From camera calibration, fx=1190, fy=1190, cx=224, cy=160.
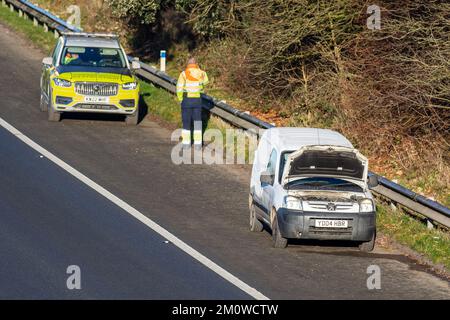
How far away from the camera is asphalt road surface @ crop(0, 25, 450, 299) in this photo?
623 inches

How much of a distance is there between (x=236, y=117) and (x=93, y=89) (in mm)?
3140

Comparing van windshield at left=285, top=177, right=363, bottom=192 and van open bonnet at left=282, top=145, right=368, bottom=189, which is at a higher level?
van open bonnet at left=282, top=145, right=368, bottom=189

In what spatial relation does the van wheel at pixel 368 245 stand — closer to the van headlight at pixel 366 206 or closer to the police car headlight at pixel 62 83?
the van headlight at pixel 366 206

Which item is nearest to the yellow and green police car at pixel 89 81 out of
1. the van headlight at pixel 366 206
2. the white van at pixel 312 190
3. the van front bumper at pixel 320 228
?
the white van at pixel 312 190

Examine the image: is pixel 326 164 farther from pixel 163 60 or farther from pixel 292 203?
pixel 163 60

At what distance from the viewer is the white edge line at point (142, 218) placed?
634 inches

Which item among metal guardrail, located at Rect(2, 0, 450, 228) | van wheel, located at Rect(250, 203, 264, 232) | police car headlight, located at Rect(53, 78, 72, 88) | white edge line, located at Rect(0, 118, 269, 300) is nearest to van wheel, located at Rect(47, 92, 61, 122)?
police car headlight, located at Rect(53, 78, 72, 88)

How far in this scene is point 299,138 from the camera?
19062 mm

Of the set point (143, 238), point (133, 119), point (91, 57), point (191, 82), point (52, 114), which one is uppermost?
point (91, 57)

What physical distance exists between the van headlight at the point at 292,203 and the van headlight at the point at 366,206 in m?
0.93

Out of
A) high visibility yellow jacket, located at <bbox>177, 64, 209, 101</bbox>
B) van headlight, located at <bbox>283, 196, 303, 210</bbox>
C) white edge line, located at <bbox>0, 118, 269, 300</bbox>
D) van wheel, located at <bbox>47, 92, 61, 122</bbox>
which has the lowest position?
white edge line, located at <bbox>0, 118, 269, 300</bbox>

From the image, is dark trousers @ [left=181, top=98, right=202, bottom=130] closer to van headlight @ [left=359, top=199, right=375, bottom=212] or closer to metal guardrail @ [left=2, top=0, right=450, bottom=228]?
metal guardrail @ [left=2, top=0, right=450, bottom=228]

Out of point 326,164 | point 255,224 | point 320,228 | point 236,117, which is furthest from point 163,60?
point 320,228
